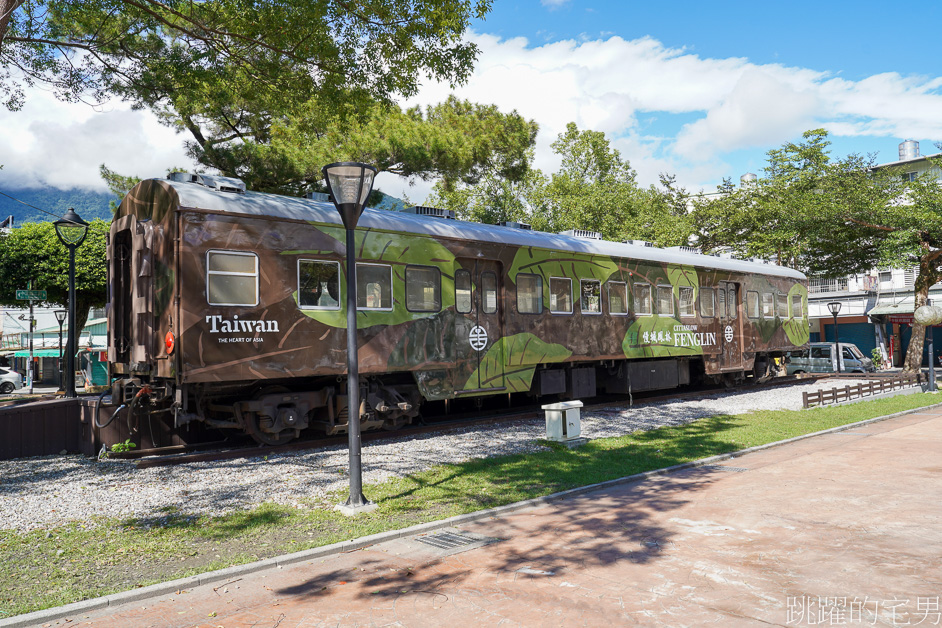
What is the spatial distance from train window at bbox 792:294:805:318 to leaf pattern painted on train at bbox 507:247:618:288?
10.2 metres

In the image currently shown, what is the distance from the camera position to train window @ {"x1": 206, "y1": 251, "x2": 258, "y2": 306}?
31.6 feet

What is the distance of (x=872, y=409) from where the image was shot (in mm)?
15367

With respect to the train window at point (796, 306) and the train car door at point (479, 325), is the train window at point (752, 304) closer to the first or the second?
the train window at point (796, 306)

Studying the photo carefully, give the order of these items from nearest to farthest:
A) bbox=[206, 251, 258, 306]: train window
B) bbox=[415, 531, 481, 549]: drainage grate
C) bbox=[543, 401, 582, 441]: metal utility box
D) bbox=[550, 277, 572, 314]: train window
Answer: bbox=[415, 531, 481, 549]: drainage grate
bbox=[206, 251, 258, 306]: train window
bbox=[543, 401, 582, 441]: metal utility box
bbox=[550, 277, 572, 314]: train window

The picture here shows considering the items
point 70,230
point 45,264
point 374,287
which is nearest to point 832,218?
point 374,287

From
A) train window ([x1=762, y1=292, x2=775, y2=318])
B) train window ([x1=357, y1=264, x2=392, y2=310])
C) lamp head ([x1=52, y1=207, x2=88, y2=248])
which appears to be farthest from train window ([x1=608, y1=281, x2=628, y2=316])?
lamp head ([x1=52, y1=207, x2=88, y2=248])

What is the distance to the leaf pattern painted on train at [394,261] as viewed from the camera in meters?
10.9

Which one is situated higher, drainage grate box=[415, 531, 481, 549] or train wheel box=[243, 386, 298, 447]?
train wheel box=[243, 386, 298, 447]

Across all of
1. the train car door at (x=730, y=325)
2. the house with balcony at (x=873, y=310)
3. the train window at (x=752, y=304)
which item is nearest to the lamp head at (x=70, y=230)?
the train car door at (x=730, y=325)

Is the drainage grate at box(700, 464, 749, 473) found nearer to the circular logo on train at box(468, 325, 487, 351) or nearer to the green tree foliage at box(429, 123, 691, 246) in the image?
the circular logo on train at box(468, 325, 487, 351)

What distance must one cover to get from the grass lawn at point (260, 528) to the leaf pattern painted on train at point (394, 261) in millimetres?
3083

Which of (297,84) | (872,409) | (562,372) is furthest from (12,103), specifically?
(872,409)

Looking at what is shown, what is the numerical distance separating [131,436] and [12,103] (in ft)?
22.9

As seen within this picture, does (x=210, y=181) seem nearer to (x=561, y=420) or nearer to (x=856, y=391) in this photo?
(x=561, y=420)
